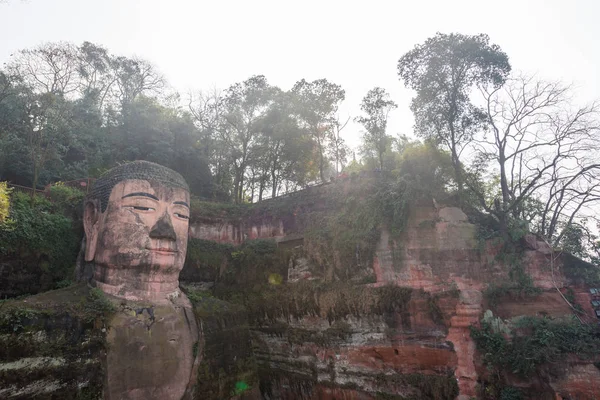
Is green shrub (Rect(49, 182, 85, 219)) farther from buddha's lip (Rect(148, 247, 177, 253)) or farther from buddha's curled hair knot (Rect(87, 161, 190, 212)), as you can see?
buddha's lip (Rect(148, 247, 177, 253))

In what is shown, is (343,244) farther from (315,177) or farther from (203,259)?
(315,177)

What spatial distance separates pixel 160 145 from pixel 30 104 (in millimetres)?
5859

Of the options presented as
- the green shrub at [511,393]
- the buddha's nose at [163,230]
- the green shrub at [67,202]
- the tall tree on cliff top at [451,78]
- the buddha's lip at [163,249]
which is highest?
the tall tree on cliff top at [451,78]

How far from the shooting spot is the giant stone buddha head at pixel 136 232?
339 inches

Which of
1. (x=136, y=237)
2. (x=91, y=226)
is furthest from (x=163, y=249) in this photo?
(x=91, y=226)

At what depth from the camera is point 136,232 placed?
8805mm

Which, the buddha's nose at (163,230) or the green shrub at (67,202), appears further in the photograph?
the green shrub at (67,202)

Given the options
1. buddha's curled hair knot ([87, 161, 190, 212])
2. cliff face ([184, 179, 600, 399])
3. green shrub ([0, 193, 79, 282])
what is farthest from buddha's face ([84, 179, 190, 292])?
cliff face ([184, 179, 600, 399])

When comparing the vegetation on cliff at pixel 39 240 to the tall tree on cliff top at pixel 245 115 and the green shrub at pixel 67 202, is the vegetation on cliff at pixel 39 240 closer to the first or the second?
the green shrub at pixel 67 202

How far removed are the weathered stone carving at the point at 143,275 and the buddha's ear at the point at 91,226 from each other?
26 mm

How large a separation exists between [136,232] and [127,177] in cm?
154

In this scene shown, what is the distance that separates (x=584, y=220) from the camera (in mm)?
11047

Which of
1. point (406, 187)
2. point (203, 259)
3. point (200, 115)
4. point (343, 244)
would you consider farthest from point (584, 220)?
point (200, 115)

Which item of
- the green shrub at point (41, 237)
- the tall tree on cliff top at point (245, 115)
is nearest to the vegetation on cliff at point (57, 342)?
the green shrub at point (41, 237)
